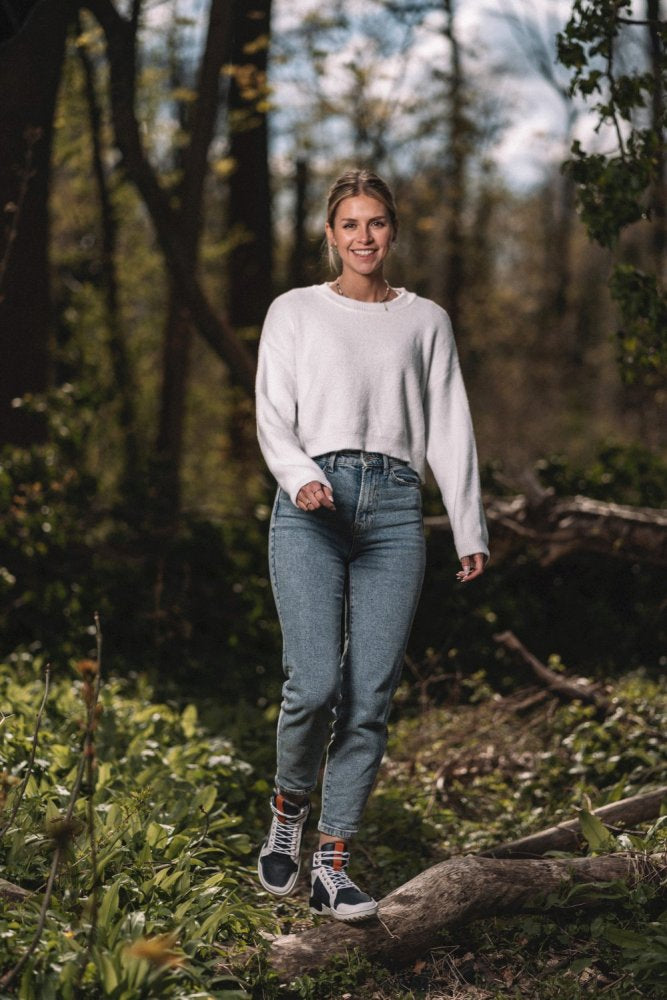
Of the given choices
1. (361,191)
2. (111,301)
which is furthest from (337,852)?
(111,301)

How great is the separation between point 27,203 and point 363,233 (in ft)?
15.5

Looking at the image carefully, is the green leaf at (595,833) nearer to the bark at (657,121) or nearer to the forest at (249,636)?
the forest at (249,636)

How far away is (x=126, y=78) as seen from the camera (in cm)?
729

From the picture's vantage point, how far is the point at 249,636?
7.13 m

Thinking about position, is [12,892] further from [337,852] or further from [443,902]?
[443,902]

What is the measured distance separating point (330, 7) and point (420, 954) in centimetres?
1103

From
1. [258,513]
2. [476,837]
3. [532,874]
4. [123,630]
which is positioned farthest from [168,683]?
[532,874]

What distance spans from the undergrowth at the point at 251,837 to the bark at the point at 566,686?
0.30ft

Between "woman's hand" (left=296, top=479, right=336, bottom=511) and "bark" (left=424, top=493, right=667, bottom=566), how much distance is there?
3525mm

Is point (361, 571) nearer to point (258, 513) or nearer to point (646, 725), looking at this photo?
point (646, 725)

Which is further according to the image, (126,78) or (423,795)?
(126,78)

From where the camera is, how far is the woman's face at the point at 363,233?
3.61 meters

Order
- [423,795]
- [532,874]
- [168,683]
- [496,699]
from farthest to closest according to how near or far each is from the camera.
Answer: [168,683], [496,699], [423,795], [532,874]

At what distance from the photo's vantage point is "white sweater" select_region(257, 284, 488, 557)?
11.5 ft
